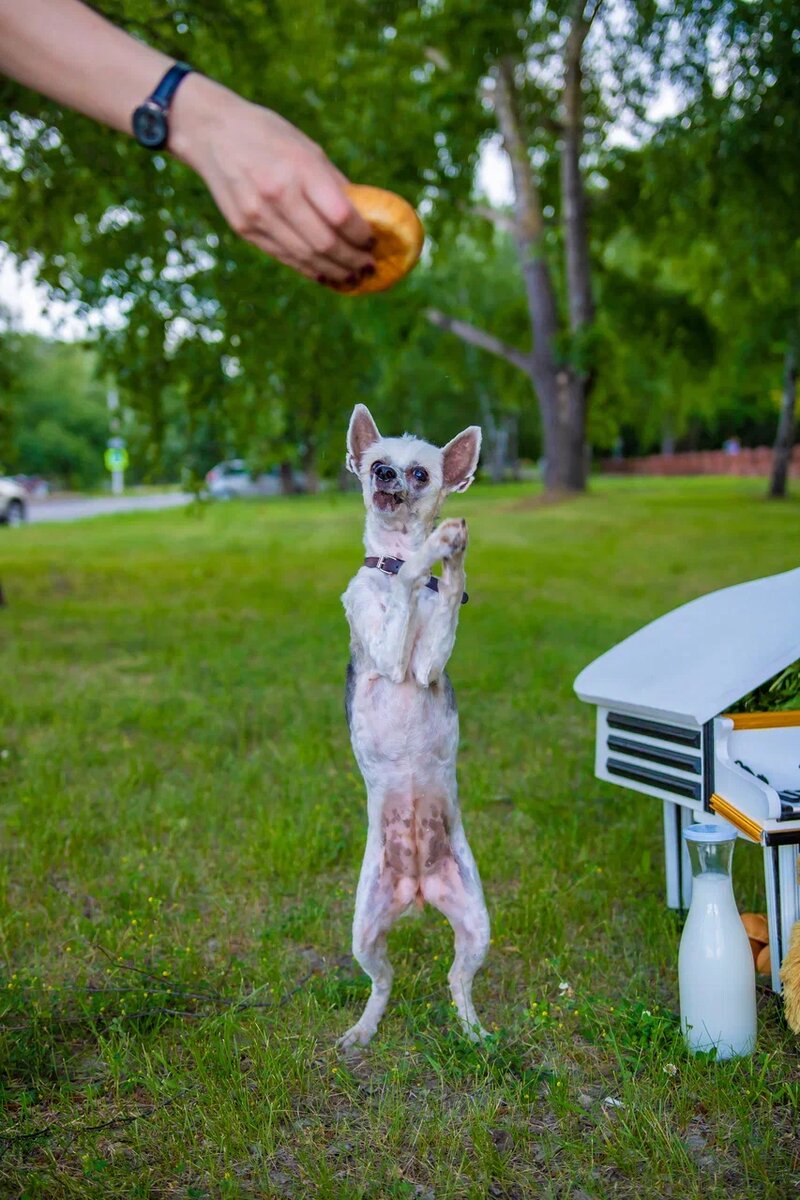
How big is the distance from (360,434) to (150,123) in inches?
42.4

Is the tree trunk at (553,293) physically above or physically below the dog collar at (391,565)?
above

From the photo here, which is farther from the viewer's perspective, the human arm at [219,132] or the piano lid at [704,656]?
the piano lid at [704,656]

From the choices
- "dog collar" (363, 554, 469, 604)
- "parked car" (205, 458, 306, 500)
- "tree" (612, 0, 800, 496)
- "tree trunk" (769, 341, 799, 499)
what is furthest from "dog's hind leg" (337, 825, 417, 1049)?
"parked car" (205, 458, 306, 500)

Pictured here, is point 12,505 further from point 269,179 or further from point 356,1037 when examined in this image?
point 269,179

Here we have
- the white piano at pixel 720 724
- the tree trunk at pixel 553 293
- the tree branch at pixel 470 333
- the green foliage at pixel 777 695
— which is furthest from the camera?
the tree branch at pixel 470 333

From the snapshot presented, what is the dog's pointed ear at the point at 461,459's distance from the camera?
3.07 meters

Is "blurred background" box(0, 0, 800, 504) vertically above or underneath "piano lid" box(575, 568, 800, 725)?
above

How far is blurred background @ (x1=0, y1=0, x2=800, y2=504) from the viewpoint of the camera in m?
10.3

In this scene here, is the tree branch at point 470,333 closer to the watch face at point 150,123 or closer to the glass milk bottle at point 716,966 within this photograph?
the glass milk bottle at point 716,966

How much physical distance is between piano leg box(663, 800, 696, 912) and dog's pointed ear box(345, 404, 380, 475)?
1992 millimetres

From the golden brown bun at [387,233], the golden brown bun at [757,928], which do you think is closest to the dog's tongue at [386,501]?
the golden brown bun at [387,233]

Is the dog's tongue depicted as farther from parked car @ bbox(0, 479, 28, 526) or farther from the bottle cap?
parked car @ bbox(0, 479, 28, 526)

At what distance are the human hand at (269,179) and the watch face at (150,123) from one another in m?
0.02

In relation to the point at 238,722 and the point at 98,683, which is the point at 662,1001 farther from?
the point at 98,683
